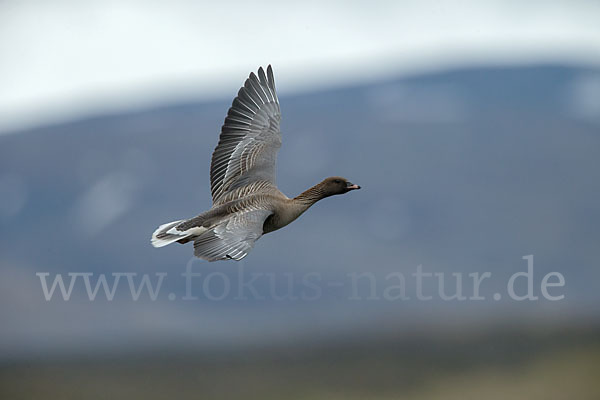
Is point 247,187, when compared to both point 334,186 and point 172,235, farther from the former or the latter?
point 172,235

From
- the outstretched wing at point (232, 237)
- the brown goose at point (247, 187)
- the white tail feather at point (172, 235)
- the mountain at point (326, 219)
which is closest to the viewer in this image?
the outstretched wing at point (232, 237)

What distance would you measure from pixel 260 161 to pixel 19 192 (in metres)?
154

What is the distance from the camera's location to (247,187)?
1396 centimetres

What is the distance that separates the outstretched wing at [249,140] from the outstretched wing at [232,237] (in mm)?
1856

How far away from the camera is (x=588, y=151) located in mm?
162500

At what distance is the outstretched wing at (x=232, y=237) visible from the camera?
35.1 ft

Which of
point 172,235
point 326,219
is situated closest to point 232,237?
→ point 172,235

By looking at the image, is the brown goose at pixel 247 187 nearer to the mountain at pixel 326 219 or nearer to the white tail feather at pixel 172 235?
the white tail feather at pixel 172 235

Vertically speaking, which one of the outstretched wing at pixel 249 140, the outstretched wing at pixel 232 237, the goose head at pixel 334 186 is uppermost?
the outstretched wing at pixel 249 140

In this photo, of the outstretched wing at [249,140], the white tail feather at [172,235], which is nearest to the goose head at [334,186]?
the outstretched wing at [249,140]

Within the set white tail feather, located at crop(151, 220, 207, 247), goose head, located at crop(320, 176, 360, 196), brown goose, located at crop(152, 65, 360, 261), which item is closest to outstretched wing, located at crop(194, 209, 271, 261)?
brown goose, located at crop(152, 65, 360, 261)

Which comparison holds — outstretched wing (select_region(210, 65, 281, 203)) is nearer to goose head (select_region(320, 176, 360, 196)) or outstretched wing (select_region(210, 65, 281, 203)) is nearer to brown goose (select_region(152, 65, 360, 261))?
brown goose (select_region(152, 65, 360, 261))

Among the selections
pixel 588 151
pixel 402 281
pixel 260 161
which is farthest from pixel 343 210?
pixel 260 161

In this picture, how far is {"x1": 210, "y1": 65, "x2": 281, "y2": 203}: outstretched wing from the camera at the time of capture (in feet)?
46.7
